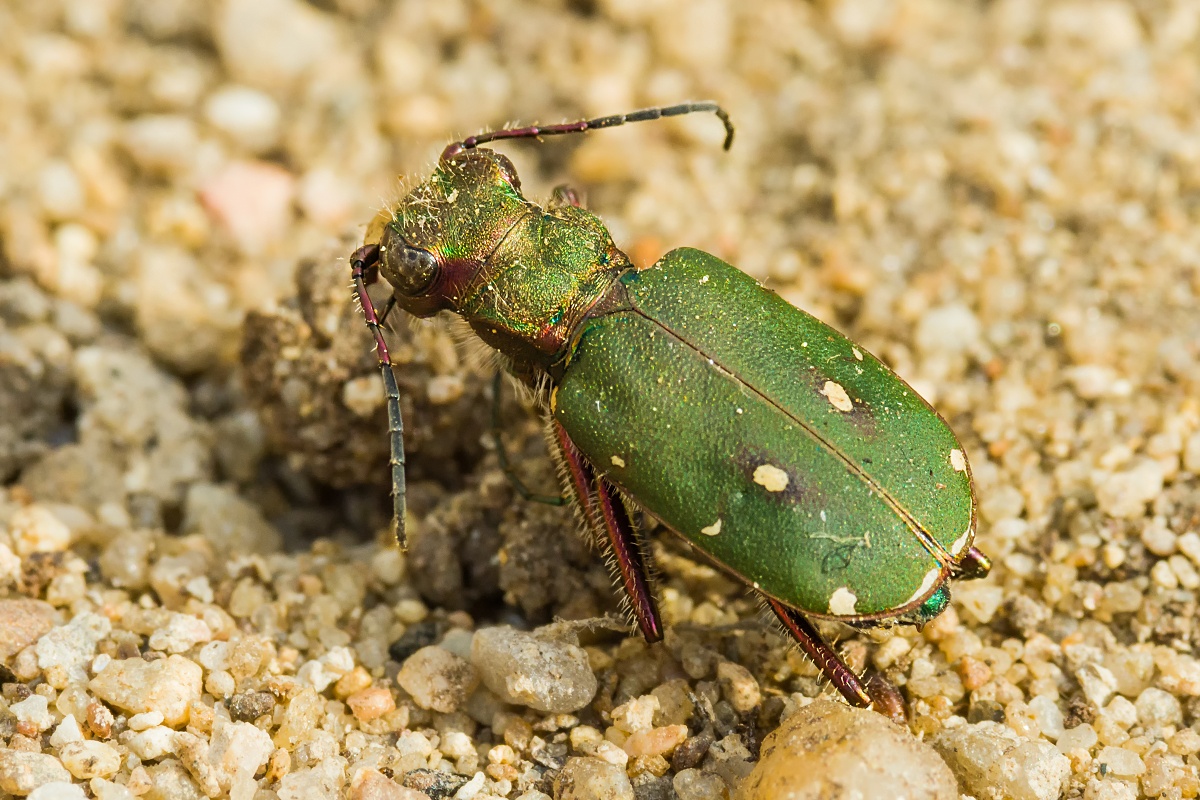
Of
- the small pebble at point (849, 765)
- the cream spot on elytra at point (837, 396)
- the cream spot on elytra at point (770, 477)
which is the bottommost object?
the small pebble at point (849, 765)

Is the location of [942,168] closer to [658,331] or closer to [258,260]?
[658,331]

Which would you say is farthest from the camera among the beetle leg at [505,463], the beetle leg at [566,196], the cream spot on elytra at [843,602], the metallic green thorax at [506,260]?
the beetle leg at [566,196]

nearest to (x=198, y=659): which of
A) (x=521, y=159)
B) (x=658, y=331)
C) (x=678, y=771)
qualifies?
(x=678, y=771)

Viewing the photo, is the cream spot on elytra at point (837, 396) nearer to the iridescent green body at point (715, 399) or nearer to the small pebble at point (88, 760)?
the iridescent green body at point (715, 399)

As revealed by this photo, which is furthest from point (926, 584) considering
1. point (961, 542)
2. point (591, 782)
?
point (591, 782)

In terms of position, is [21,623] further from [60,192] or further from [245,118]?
[245,118]

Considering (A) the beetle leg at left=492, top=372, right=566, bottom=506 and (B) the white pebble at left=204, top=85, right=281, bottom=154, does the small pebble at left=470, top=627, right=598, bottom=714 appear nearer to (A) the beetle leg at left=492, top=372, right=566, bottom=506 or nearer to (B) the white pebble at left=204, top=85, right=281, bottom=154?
(A) the beetle leg at left=492, top=372, right=566, bottom=506

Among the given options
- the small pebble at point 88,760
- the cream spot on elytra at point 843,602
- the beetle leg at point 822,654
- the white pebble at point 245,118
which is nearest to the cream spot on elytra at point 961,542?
the cream spot on elytra at point 843,602
